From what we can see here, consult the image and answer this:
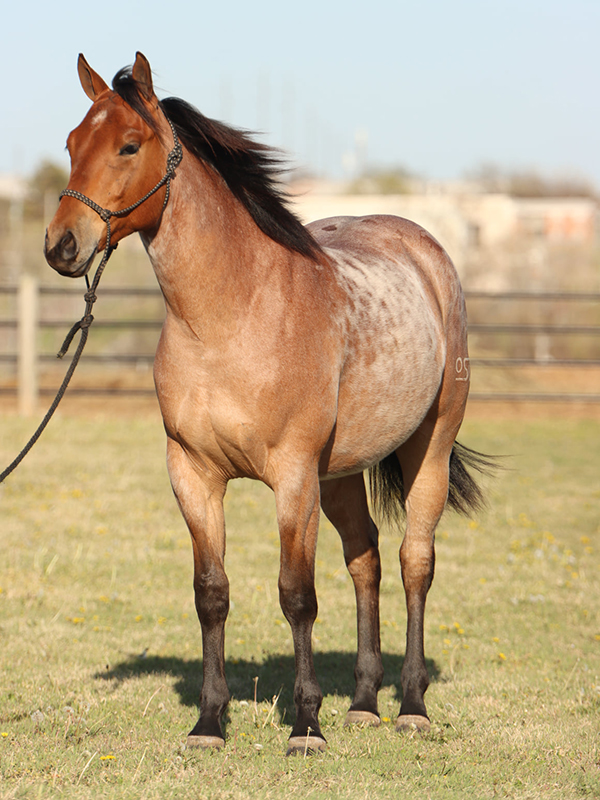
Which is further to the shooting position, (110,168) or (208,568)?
(208,568)

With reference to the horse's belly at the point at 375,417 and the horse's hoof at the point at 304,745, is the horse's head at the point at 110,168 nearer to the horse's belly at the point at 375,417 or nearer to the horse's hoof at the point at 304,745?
the horse's belly at the point at 375,417

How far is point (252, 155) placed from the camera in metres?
3.63

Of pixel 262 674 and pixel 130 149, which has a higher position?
pixel 130 149

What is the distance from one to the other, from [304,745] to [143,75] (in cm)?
251

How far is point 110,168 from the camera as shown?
313 centimetres

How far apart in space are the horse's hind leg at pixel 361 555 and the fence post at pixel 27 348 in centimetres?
981

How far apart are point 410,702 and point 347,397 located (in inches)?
55.5

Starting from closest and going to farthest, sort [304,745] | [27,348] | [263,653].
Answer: [304,745] → [263,653] → [27,348]

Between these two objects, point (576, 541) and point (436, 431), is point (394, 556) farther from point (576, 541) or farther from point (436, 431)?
point (436, 431)

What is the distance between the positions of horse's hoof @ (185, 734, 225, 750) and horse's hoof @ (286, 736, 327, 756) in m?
0.27

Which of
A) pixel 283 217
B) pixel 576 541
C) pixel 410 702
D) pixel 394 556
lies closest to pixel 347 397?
pixel 283 217

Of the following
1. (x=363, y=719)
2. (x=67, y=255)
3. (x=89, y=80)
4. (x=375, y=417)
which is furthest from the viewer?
(x=363, y=719)

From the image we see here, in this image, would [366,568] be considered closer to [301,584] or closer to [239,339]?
[301,584]

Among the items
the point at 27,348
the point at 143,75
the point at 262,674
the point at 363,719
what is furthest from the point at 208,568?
the point at 27,348
